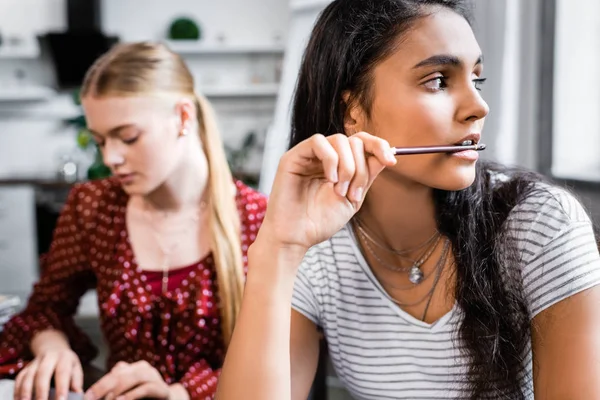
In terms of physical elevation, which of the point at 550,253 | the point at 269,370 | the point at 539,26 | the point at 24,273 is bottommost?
the point at 24,273

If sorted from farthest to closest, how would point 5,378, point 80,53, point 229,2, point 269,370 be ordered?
1. point 229,2
2. point 80,53
3. point 5,378
4. point 269,370

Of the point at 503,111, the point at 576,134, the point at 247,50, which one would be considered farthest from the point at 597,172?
the point at 247,50

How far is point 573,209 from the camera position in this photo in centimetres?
90

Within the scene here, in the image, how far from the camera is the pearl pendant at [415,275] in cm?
103

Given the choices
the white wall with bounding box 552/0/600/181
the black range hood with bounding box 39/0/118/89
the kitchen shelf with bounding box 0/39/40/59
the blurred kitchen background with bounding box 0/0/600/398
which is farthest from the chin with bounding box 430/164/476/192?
the kitchen shelf with bounding box 0/39/40/59

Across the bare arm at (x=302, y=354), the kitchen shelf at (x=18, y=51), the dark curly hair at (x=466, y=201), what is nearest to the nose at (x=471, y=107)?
the dark curly hair at (x=466, y=201)

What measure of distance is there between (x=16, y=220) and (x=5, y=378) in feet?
10.6

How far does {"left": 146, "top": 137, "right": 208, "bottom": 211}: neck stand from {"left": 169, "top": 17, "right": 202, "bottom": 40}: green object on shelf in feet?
11.4

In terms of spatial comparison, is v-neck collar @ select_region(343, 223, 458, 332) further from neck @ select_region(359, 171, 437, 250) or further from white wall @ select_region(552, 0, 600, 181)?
white wall @ select_region(552, 0, 600, 181)

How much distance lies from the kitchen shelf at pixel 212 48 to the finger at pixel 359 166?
156 inches

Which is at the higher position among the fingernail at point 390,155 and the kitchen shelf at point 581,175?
the fingernail at point 390,155

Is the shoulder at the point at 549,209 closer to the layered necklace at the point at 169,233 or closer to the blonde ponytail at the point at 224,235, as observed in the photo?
the blonde ponytail at the point at 224,235

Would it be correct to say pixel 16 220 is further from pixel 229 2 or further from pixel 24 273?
pixel 229 2

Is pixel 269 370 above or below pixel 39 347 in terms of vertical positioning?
above
